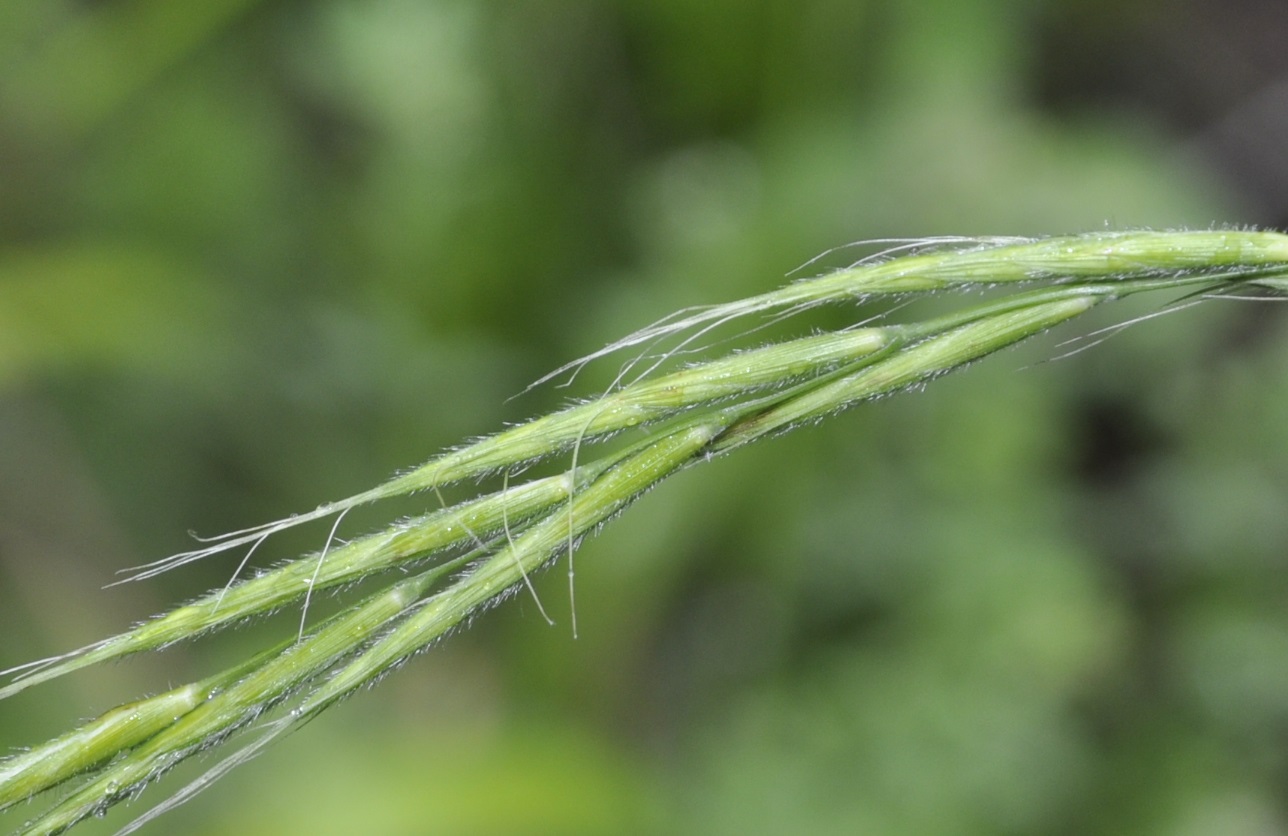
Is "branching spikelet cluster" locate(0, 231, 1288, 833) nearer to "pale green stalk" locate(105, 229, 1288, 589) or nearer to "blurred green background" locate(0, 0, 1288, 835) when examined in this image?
"pale green stalk" locate(105, 229, 1288, 589)

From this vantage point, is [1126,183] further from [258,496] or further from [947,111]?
[258,496]

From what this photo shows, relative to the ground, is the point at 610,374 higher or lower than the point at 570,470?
lower

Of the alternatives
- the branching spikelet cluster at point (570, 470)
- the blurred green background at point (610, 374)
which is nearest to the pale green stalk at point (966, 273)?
the branching spikelet cluster at point (570, 470)

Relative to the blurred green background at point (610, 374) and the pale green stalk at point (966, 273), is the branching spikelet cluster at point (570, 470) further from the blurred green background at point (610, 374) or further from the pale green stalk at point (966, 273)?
the blurred green background at point (610, 374)

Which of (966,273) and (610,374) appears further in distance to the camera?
(610,374)

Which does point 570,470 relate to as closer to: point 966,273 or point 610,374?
point 966,273

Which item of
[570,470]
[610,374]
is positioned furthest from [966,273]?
[610,374]
